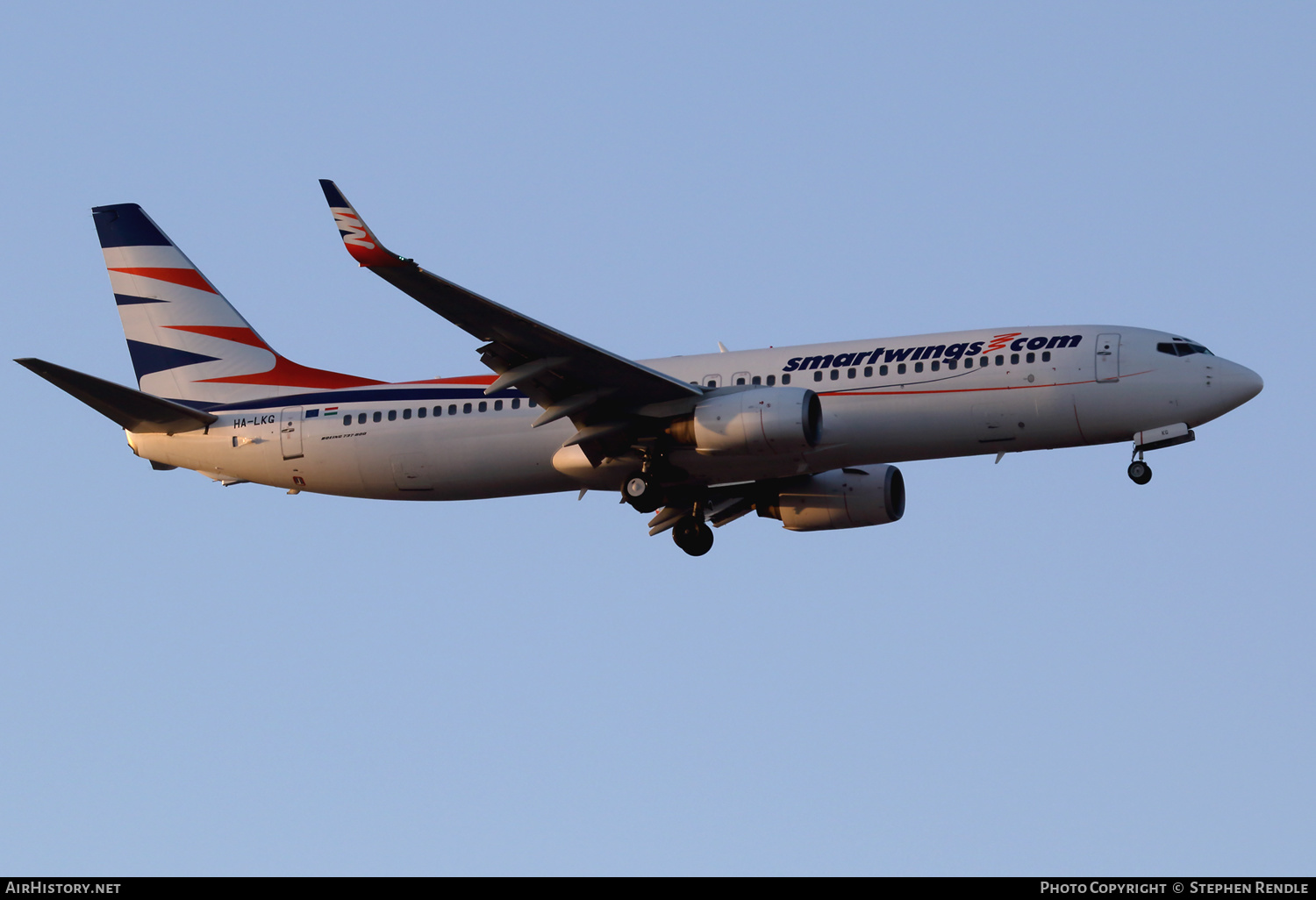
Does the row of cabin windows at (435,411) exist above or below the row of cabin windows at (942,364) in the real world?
above

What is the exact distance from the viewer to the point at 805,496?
4034 cm

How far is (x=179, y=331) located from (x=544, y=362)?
43.0ft

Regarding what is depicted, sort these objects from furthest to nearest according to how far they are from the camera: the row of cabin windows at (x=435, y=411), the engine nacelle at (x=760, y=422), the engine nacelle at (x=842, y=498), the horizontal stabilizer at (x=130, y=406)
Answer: the engine nacelle at (x=842, y=498)
the row of cabin windows at (x=435, y=411)
the horizontal stabilizer at (x=130, y=406)
the engine nacelle at (x=760, y=422)

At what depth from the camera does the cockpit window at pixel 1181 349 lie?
35.2 metres

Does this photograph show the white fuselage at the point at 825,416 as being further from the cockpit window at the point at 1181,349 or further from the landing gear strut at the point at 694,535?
the landing gear strut at the point at 694,535

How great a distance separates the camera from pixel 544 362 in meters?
34.3

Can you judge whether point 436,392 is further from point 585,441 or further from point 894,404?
point 894,404

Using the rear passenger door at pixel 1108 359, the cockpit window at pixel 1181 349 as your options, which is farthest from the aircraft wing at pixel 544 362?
the cockpit window at pixel 1181 349

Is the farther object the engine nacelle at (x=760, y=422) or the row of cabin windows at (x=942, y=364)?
the row of cabin windows at (x=942, y=364)

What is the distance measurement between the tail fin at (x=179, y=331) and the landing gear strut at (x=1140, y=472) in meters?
18.3

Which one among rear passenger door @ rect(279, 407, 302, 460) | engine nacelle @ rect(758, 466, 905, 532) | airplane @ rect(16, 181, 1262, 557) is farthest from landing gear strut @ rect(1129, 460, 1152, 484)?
rear passenger door @ rect(279, 407, 302, 460)

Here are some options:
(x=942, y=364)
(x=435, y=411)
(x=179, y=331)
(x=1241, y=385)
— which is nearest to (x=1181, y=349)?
(x=1241, y=385)
